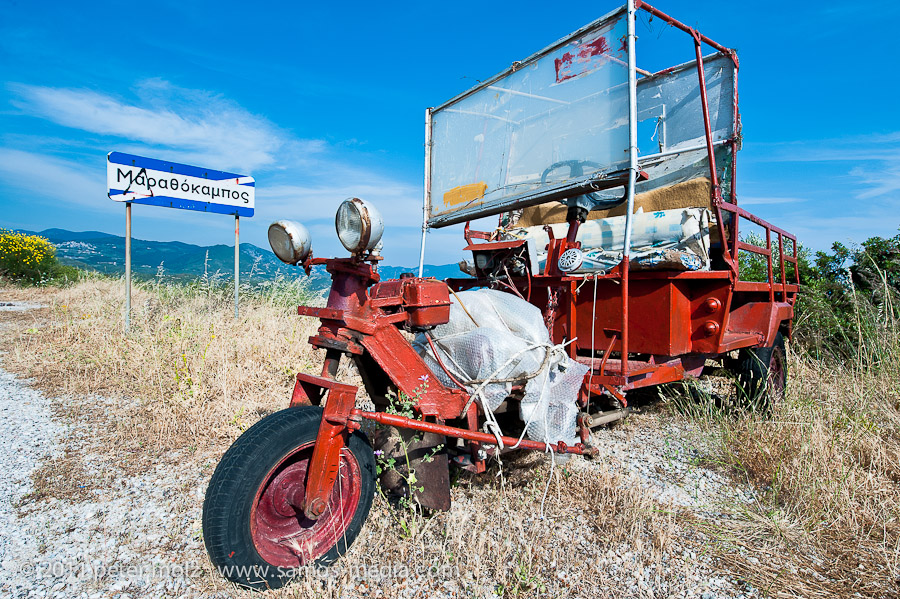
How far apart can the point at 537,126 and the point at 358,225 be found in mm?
1997

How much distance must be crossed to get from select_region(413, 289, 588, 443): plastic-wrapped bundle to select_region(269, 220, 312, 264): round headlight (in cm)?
88

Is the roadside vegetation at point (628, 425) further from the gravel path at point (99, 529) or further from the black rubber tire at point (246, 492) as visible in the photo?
the gravel path at point (99, 529)

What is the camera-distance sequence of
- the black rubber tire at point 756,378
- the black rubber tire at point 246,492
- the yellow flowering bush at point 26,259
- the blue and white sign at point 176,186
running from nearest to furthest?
the black rubber tire at point 246,492
the black rubber tire at point 756,378
the blue and white sign at point 176,186
the yellow flowering bush at point 26,259

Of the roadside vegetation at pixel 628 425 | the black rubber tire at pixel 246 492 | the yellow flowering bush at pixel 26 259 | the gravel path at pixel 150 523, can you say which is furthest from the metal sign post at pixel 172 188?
the yellow flowering bush at pixel 26 259

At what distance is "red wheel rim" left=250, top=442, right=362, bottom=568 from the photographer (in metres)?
2.11

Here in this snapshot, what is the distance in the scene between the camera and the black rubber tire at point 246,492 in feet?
6.20

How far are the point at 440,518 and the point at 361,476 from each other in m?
0.61

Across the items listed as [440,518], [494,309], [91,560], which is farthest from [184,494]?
[494,309]

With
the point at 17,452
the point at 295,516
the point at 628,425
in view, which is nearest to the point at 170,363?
the point at 17,452

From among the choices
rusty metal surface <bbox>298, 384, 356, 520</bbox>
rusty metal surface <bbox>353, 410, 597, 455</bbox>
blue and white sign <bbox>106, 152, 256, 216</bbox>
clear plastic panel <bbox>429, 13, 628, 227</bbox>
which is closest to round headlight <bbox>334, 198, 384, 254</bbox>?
rusty metal surface <bbox>298, 384, 356, 520</bbox>

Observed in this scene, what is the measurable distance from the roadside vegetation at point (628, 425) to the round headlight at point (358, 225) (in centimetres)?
146

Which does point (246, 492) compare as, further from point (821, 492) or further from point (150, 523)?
point (821, 492)

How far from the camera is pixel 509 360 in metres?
2.57

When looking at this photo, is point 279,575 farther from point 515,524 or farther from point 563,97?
point 563,97
